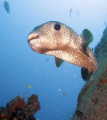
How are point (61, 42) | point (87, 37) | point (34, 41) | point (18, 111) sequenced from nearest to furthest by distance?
point (34, 41) < point (61, 42) < point (87, 37) < point (18, 111)

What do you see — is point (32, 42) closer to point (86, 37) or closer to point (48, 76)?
point (86, 37)

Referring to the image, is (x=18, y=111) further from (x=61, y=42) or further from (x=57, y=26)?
(x=57, y=26)

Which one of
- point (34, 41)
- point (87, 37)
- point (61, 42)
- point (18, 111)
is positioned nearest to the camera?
point (34, 41)

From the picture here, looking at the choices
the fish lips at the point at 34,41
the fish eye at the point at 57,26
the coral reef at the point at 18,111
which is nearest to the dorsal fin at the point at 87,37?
the fish eye at the point at 57,26

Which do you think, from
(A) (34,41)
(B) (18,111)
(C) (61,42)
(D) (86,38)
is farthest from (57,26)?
(B) (18,111)

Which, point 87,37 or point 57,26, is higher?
point 57,26

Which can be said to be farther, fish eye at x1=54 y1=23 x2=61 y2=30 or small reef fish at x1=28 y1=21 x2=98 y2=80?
fish eye at x1=54 y1=23 x2=61 y2=30

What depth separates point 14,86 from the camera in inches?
3445

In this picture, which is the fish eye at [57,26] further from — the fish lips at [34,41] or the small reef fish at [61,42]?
the fish lips at [34,41]

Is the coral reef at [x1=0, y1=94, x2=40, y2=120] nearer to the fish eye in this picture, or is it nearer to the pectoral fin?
the pectoral fin

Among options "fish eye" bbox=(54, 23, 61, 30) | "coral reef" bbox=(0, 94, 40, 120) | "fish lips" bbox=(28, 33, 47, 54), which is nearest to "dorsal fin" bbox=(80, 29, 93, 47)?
"fish eye" bbox=(54, 23, 61, 30)

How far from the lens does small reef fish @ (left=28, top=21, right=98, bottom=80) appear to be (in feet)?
7.63

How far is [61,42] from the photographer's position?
2.50m

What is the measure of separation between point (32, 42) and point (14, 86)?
91048mm
